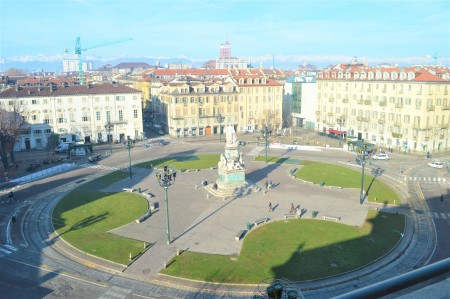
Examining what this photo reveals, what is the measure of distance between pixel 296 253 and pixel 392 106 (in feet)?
202

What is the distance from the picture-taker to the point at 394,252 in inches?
1355

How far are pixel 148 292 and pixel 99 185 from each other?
106 ft

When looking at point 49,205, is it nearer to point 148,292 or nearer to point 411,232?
point 148,292

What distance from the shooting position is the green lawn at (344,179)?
167 feet

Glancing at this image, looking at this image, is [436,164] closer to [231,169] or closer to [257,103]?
[231,169]

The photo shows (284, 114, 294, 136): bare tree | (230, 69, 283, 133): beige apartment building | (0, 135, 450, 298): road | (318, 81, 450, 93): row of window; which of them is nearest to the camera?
(0, 135, 450, 298): road

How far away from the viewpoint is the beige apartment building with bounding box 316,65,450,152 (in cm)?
7700

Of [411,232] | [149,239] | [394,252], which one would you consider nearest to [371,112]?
[411,232]

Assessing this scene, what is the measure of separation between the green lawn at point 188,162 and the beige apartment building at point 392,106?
32317mm

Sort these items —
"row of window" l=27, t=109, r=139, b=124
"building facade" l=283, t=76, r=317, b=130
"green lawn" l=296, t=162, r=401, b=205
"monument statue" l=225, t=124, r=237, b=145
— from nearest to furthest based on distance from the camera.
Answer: "green lawn" l=296, t=162, r=401, b=205
"monument statue" l=225, t=124, r=237, b=145
"row of window" l=27, t=109, r=139, b=124
"building facade" l=283, t=76, r=317, b=130

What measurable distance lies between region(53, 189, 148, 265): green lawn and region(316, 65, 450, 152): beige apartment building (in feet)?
183

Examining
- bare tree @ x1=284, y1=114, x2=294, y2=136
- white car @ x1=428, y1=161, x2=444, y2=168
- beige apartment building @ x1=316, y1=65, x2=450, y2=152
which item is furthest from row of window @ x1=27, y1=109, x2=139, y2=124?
white car @ x1=428, y1=161, x2=444, y2=168

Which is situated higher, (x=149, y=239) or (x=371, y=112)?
(x=371, y=112)

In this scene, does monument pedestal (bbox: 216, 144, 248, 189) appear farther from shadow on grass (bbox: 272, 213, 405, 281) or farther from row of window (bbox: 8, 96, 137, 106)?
row of window (bbox: 8, 96, 137, 106)
